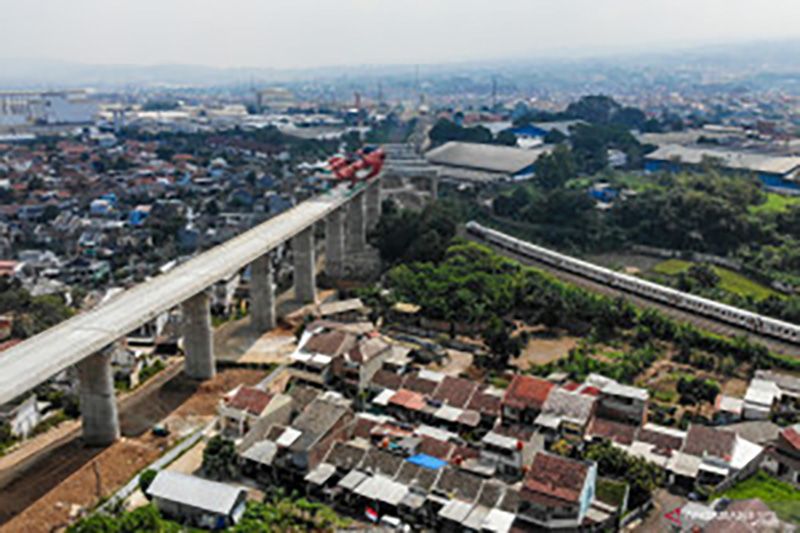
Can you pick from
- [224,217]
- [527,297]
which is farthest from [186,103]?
[527,297]

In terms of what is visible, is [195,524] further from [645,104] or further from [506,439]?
[645,104]

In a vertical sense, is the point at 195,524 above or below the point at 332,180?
below

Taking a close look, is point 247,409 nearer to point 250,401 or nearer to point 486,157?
point 250,401

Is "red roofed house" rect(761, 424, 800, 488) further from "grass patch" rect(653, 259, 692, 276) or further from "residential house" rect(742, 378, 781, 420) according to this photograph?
"grass patch" rect(653, 259, 692, 276)

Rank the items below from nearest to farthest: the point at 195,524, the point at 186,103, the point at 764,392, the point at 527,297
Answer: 1. the point at 195,524
2. the point at 764,392
3. the point at 527,297
4. the point at 186,103

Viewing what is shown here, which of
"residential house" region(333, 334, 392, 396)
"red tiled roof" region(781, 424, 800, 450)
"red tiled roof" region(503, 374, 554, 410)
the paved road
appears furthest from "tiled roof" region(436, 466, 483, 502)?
the paved road

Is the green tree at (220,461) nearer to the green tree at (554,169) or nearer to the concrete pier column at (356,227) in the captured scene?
the concrete pier column at (356,227)
